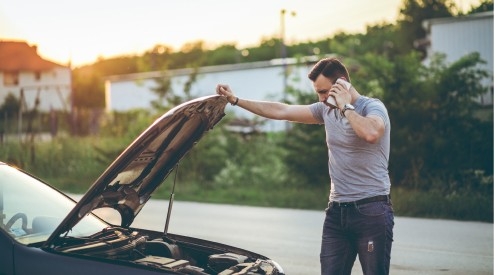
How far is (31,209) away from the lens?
472cm

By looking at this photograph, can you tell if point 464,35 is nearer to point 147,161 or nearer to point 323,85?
point 323,85

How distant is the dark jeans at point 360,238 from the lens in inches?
189

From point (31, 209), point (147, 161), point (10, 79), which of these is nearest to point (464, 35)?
point (147, 161)

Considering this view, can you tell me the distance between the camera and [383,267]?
4.78 metres

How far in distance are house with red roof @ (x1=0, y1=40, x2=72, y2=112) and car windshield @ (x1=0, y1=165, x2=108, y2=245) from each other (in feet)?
71.6

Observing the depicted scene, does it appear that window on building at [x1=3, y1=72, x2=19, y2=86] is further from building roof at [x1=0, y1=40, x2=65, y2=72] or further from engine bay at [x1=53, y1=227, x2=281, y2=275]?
engine bay at [x1=53, y1=227, x2=281, y2=275]

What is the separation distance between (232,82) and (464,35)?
75.4 ft

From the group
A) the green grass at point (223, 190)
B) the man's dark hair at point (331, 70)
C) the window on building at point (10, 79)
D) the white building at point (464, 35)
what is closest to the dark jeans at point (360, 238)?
the man's dark hair at point (331, 70)

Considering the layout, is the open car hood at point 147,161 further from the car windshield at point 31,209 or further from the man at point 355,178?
the man at point 355,178

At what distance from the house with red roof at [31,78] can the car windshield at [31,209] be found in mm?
21823

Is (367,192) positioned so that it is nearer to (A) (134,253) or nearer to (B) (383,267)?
(B) (383,267)

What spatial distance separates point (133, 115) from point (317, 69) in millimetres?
19323

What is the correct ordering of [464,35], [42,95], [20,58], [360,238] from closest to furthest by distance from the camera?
[360,238], [464,35], [42,95], [20,58]

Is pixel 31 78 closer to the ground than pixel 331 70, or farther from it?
farther from it
